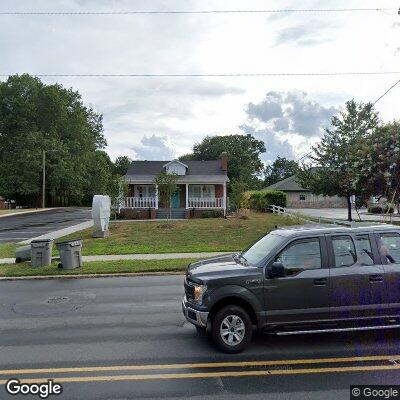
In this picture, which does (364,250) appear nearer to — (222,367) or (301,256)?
(301,256)

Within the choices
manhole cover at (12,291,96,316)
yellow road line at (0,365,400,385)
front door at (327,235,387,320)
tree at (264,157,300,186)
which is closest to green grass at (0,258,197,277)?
manhole cover at (12,291,96,316)

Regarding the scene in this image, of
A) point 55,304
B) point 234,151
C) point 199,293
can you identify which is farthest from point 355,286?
point 234,151

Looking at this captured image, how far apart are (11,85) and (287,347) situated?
61.0m

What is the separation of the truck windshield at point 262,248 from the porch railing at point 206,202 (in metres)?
28.9

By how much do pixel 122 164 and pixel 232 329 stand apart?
312 ft

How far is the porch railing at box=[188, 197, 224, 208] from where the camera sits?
36.2m

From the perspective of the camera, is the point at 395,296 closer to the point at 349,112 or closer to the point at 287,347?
the point at 287,347

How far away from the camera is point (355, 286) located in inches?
241

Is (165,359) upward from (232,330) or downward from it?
downward

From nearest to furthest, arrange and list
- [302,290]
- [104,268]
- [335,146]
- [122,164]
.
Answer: [302,290] → [104,268] → [335,146] → [122,164]

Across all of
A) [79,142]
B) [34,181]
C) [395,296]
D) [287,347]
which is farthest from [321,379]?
[79,142]

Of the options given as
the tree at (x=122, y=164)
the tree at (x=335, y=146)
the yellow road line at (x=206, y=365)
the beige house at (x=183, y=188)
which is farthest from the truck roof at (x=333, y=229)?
the tree at (x=122, y=164)

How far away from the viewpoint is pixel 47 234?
22.8 metres

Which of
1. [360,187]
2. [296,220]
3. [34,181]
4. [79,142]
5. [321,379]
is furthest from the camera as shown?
[79,142]
